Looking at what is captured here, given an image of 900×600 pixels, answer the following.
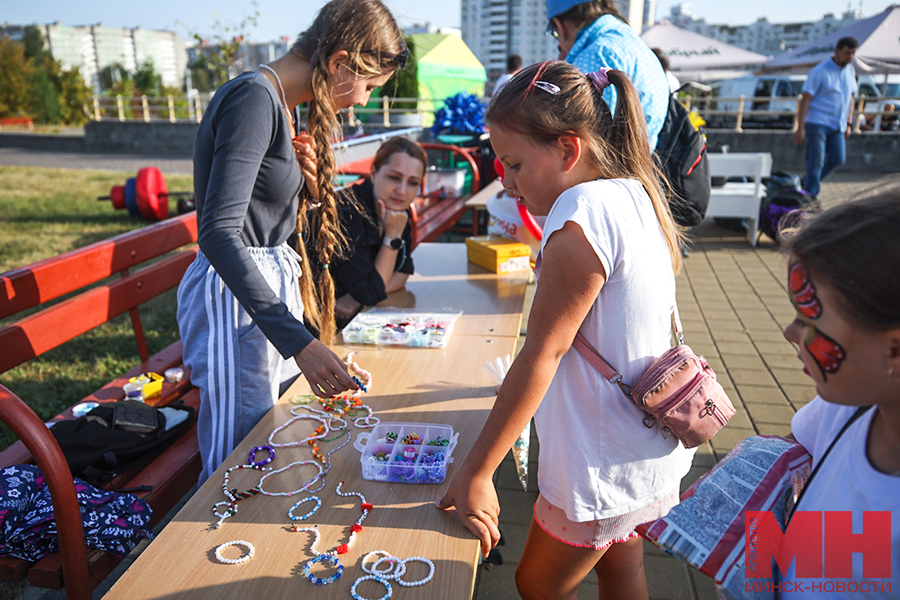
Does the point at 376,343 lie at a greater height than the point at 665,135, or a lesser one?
lesser

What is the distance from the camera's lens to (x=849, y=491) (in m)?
0.90

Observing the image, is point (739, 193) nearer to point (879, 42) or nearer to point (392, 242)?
point (392, 242)

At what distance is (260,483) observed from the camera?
1360mm

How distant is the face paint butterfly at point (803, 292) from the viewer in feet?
2.89

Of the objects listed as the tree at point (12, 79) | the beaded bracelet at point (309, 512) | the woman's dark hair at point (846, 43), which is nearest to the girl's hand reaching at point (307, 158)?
the beaded bracelet at point (309, 512)

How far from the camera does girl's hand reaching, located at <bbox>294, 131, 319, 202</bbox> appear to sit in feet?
6.20

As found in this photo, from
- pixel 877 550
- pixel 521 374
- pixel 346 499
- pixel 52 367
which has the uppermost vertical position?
pixel 521 374

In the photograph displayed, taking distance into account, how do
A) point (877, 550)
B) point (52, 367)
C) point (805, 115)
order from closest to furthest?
point (877, 550) < point (52, 367) < point (805, 115)

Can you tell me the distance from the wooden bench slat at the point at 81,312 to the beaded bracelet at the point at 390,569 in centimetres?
139

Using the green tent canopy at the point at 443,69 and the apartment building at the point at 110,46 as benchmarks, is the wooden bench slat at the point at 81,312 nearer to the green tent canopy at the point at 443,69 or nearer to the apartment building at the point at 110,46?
the green tent canopy at the point at 443,69

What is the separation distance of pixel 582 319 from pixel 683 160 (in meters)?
1.89

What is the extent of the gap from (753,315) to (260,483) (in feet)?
14.8

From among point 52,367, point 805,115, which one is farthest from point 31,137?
point 805,115

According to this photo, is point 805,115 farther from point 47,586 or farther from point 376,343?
point 47,586
